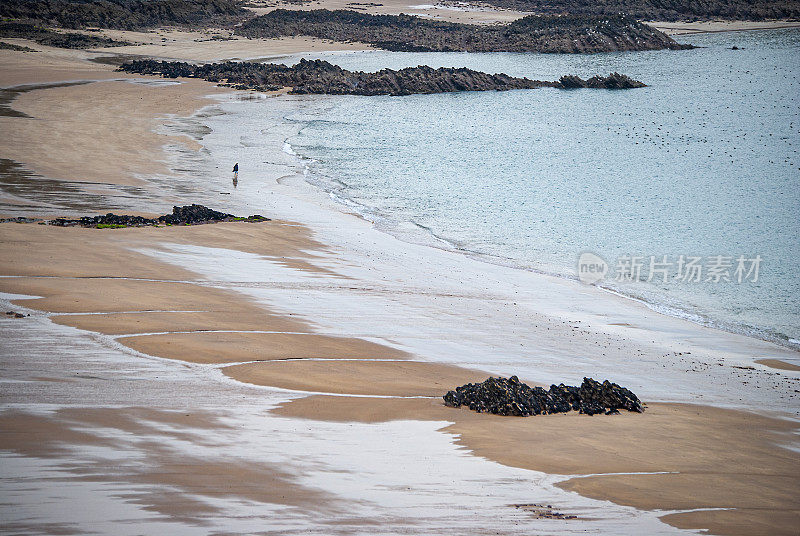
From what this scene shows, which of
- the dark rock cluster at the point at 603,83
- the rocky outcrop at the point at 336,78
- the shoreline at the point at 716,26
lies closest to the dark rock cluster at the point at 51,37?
the rocky outcrop at the point at 336,78

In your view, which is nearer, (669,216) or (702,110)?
(669,216)

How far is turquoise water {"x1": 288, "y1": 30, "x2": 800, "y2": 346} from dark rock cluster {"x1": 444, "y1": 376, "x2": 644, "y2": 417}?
343 inches

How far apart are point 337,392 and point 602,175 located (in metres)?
31.2

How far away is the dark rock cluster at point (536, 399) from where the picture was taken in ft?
36.7

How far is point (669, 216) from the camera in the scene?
30.6 meters

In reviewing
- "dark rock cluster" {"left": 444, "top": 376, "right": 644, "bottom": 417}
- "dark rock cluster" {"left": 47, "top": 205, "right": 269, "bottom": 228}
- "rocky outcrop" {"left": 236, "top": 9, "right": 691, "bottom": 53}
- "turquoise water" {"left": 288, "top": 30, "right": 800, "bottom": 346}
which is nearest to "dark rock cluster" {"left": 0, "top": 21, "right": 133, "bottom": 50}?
"rocky outcrop" {"left": 236, "top": 9, "right": 691, "bottom": 53}

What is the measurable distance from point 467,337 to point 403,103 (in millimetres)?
53349

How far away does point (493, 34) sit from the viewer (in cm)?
10669

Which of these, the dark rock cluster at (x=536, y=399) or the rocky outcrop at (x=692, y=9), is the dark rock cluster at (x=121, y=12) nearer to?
the rocky outcrop at (x=692, y=9)

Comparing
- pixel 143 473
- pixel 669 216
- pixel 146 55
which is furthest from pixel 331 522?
pixel 146 55

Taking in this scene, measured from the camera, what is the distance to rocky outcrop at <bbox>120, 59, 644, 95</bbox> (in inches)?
2648

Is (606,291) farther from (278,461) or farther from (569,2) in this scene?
(569,2)

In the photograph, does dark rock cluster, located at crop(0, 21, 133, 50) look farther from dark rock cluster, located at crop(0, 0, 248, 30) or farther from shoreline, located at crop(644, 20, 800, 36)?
shoreline, located at crop(644, 20, 800, 36)

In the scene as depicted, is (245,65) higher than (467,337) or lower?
higher
